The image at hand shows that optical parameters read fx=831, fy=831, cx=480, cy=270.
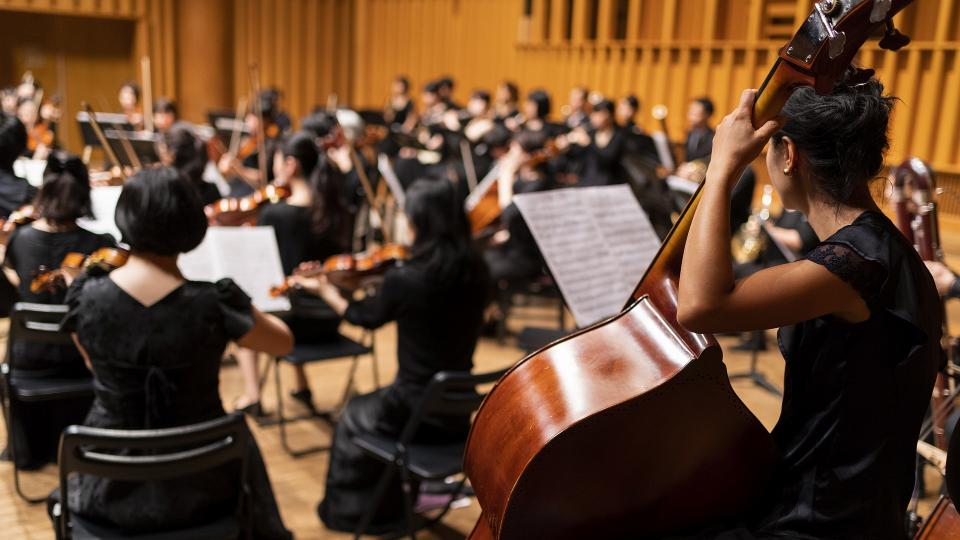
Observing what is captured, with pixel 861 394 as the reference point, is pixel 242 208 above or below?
below

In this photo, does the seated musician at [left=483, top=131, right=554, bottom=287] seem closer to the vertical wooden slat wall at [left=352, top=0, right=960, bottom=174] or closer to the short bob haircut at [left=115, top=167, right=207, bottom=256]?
the vertical wooden slat wall at [left=352, top=0, right=960, bottom=174]

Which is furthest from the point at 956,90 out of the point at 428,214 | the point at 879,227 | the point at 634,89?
the point at 879,227

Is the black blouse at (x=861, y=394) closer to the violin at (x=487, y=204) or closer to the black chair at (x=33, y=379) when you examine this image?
Result: the black chair at (x=33, y=379)

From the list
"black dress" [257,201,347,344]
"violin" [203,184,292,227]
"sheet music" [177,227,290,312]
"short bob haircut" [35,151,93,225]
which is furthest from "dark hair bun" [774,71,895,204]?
"violin" [203,184,292,227]

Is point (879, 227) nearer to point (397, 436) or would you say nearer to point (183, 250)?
point (183, 250)

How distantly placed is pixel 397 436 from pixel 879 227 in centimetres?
201

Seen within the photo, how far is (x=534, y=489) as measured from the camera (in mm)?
1262

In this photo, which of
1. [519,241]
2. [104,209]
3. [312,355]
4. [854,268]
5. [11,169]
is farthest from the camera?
[519,241]

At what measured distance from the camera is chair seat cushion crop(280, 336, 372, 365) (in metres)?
3.57

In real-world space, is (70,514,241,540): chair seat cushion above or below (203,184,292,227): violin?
below

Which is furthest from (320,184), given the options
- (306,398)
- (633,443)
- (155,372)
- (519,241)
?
(633,443)

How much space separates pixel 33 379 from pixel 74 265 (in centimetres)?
60

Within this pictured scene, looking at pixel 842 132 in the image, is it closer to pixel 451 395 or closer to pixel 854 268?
pixel 854 268

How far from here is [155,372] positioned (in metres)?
2.13
